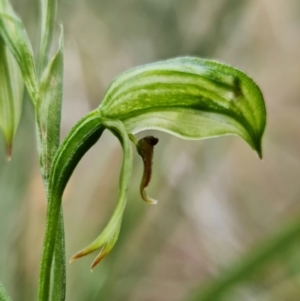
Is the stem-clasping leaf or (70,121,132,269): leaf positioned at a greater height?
the stem-clasping leaf

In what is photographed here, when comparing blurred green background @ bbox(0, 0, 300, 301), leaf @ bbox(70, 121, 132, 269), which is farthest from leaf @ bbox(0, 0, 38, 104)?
blurred green background @ bbox(0, 0, 300, 301)

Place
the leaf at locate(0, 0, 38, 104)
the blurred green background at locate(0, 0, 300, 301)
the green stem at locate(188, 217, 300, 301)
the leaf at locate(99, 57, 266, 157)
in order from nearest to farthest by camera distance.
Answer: the leaf at locate(99, 57, 266, 157), the leaf at locate(0, 0, 38, 104), the green stem at locate(188, 217, 300, 301), the blurred green background at locate(0, 0, 300, 301)

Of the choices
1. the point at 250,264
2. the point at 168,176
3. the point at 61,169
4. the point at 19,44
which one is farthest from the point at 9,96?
the point at 168,176

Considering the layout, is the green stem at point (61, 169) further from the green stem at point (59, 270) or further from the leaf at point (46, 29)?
the leaf at point (46, 29)

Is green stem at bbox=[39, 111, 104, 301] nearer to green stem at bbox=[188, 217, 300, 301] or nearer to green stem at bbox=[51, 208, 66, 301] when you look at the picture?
green stem at bbox=[51, 208, 66, 301]

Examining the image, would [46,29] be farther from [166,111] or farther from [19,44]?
[166,111]

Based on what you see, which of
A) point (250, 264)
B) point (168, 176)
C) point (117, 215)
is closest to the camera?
point (117, 215)

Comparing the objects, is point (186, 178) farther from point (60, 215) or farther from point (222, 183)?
point (60, 215)

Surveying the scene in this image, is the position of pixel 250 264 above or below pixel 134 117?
below

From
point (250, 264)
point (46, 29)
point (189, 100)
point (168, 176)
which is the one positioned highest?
point (46, 29)
